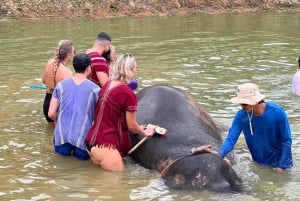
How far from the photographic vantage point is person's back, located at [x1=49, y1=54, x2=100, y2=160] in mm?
7910

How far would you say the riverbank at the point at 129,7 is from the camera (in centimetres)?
2881

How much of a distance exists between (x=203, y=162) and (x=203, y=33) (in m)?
16.3

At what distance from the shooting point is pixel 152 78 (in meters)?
14.1

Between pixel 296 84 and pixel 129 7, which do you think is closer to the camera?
pixel 296 84

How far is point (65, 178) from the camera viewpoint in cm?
754

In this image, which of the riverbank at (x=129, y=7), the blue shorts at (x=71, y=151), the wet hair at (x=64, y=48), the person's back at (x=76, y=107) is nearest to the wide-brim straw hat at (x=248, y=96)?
the person's back at (x=76, y=107)

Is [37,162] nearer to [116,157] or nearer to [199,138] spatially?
[116,157]

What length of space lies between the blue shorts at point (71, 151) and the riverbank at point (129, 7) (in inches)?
814

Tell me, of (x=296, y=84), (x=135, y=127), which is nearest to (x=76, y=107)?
(x=135, y=127)

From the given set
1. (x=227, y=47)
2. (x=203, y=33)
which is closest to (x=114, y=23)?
(x=203, y=33)

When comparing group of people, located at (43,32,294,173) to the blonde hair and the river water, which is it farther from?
the river water

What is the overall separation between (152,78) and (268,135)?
7.06 metres

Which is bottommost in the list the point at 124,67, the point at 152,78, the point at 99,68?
the point at 152,78

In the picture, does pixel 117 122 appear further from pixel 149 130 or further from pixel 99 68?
pixel 99 68
